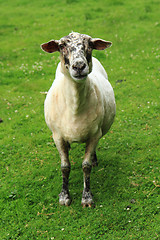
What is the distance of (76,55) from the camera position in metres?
4.48

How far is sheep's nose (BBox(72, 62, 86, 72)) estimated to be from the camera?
436cm

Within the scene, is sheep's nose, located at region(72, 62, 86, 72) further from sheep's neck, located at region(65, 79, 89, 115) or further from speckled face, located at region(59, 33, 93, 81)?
sheep's neck, located at region(65, 79, 89, 115)

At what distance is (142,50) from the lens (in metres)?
13.7

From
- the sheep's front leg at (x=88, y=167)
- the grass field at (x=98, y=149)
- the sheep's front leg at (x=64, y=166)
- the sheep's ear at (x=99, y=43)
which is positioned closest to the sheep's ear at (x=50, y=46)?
the sheep's ear at (x=99, y=43)

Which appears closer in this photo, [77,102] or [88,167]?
[77,102]

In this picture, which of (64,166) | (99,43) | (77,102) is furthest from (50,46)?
(64,166)

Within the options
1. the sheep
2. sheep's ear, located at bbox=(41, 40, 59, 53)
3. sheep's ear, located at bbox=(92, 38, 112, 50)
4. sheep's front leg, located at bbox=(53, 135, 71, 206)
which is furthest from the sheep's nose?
sheep's front leg, located at bbox=(53, 135, 71, 206)

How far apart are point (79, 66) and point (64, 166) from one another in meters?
2.33

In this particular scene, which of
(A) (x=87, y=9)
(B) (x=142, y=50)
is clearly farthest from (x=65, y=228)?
(A) (x=87, y=9)

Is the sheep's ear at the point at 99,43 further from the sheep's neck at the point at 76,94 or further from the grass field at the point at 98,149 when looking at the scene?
the grass field at the point at 98,149

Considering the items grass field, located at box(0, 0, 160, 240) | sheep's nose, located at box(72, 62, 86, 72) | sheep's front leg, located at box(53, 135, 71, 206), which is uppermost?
sheep's nose, located at box(72, 62, 86, 72)

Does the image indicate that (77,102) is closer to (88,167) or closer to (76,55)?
(76,55)

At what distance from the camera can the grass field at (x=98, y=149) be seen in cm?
568

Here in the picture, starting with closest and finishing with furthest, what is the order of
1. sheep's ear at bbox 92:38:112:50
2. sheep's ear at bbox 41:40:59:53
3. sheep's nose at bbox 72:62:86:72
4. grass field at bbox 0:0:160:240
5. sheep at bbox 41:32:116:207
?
sheep's nose at bbox 72:62:86:72 → sheep at bbox 41:32:116:207 → sheep's ear at bbox 92:38:112:50 → sheep's ear at bbox 41:40:59:53 → grass field at bbox 0:0:160:240
